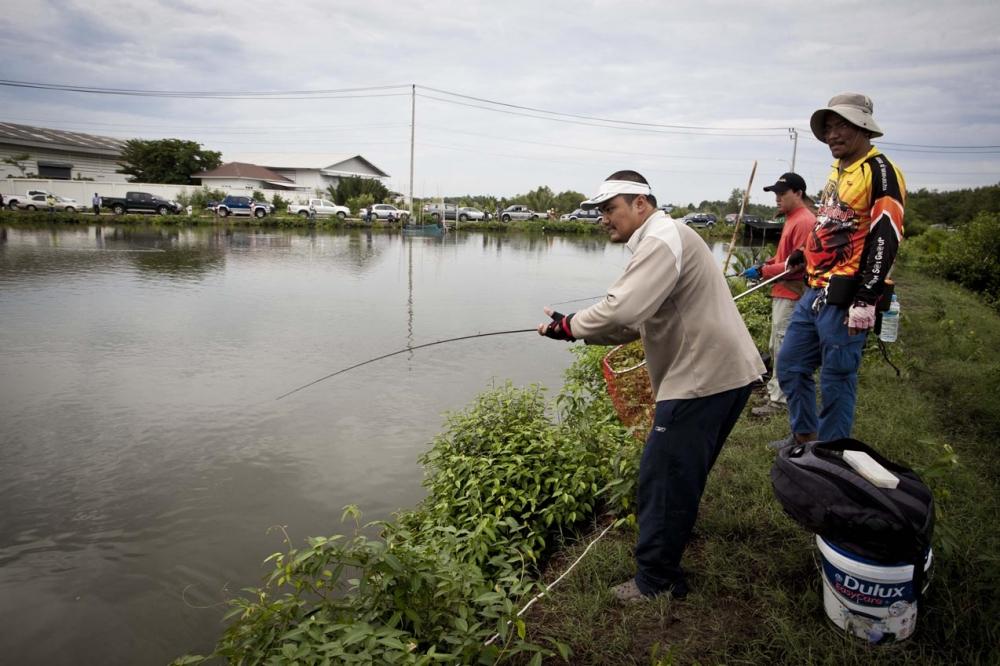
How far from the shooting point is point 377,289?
50.7 ft

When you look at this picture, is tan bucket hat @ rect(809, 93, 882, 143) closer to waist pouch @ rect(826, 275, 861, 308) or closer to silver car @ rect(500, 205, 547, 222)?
waist pouch @ rect(826, 275, 861, 308)

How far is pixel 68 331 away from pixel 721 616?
1050cm

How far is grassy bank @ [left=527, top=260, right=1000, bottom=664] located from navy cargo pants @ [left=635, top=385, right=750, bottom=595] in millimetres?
305

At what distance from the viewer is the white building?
4809 cm

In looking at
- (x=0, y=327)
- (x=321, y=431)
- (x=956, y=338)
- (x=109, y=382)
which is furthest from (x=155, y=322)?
(x=956, y=338)

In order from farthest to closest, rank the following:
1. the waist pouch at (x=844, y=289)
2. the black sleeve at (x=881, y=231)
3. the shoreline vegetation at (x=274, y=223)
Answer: the shoreline vegetation at (x=274, y=223) → the waist pouch at (x=844, y=289) → the black sleeve at (x=881, y=231)

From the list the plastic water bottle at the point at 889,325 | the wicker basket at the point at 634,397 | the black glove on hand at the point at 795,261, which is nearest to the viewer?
the plastic water bottle at the point at 889,325

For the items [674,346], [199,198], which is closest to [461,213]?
[199,198]

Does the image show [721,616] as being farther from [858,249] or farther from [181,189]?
[181,189]

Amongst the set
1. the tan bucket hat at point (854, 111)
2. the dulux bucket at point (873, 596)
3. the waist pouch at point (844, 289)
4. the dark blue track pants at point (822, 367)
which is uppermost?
the tan bucket hat at point (854, 111)

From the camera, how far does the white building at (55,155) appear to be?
48094mm

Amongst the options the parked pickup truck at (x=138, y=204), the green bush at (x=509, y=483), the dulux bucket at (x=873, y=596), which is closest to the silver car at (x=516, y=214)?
the parked pickup truck at (x=138, y=204)

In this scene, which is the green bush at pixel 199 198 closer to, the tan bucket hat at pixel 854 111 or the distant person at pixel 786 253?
the distant person at pixel 786 253

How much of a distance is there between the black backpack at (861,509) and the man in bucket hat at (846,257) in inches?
38.0
